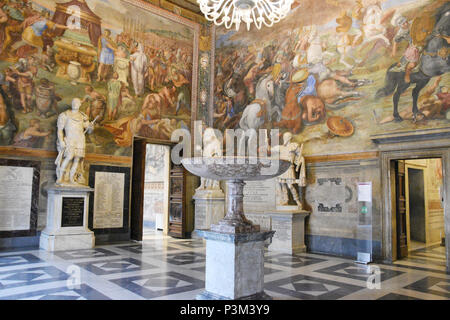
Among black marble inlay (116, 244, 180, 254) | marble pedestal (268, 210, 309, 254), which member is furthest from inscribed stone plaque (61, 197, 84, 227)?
marble pedestal (268, 210, 309, 254)

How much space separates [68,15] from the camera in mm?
9922

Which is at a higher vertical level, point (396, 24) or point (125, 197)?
point (396, 24)

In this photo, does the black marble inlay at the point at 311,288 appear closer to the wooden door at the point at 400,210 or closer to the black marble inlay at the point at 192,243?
the wooden door at the point at 400,210

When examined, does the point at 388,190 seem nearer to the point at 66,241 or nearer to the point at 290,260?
the point at 290,260

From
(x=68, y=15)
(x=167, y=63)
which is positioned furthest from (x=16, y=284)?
(x=167, y=63)

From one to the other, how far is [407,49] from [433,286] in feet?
17.1

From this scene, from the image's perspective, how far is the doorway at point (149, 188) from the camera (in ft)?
35.2

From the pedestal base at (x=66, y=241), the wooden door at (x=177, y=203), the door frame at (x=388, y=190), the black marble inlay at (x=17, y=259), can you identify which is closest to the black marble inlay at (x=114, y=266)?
the black marble inlay at (x=17, y=259)

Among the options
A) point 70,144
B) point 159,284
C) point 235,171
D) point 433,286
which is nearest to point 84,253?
point 70,144

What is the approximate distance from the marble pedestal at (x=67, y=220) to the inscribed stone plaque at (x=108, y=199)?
38.2 inches

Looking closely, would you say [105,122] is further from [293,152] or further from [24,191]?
[293,152]

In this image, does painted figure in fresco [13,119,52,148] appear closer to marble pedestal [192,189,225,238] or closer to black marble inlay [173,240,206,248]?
black marble inlay [173,240,206,248]

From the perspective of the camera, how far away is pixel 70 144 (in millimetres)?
9000
